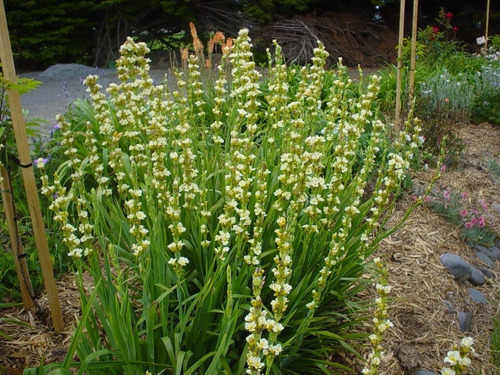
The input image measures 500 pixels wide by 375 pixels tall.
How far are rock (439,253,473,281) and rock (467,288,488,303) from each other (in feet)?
0.30

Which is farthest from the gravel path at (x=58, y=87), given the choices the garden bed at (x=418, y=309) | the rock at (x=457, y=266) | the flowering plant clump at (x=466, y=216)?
the rock at (x=457, y=266)

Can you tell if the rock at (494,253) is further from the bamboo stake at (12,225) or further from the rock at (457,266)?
the bamboo stake at (12,225)

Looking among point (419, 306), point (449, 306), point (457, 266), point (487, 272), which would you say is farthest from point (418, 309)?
point (487, 272)

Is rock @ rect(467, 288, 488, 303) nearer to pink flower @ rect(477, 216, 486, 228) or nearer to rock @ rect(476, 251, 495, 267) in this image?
rock @ rect(476, 251, 495, 267)

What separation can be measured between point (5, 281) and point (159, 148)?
4.50 ft

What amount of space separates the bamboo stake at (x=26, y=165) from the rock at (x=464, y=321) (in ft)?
6.70

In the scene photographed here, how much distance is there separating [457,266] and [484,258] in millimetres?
488

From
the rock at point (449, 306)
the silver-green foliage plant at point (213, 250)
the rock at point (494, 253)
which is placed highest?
the silver-green foliage plant at point (213, 250)

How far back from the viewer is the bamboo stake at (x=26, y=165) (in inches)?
72.3

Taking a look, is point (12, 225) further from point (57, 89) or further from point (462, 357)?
point (57, 89)

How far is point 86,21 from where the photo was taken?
978 centimetres

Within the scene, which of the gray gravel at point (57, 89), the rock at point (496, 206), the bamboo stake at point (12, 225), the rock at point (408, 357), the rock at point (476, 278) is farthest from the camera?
the gray gravel at point (57, 89)

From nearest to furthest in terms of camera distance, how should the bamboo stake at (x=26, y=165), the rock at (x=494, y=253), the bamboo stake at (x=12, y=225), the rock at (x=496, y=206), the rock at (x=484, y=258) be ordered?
1. the bamboo stake at (x=26, y=165)
2. the bamboo stake at (x=12, y=225)
3. the rock at (x=484, y=258)
4. the rock at (x=494, y=253)
5. the rock at (x=496, y=206)

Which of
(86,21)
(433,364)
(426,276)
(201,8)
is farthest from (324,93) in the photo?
(86,21)
